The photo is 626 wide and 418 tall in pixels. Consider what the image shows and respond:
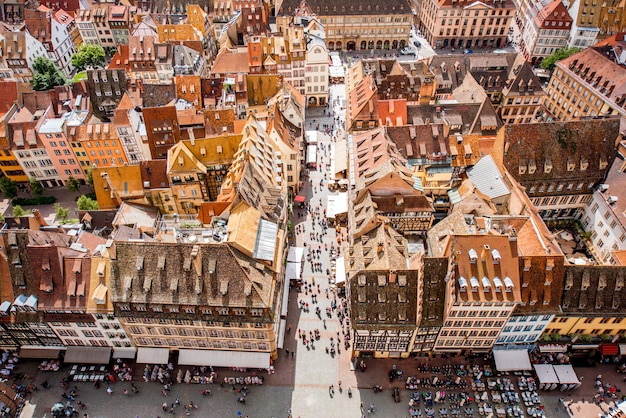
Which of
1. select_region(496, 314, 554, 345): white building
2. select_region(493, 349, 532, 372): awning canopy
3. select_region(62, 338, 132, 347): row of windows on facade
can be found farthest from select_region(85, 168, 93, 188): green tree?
select_region(493, 349, 532, 372): awning canopy

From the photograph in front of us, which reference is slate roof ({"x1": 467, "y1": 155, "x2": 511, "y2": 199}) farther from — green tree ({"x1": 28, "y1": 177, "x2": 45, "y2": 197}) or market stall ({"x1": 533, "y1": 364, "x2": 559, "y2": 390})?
green tree ({"x1": 28, "y1": 177, "x2": 45, "y2": 197})

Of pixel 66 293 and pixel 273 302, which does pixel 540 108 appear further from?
pixel 66 293

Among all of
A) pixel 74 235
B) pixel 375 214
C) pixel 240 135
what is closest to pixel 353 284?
pixel 375 214

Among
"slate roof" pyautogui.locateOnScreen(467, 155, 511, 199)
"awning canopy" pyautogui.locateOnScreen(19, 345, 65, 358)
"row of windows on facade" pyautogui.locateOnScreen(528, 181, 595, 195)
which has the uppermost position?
"slate roof" pyautogui.locateOnScreen(467, 155, 511, 199)

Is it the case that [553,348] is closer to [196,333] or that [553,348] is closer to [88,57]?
[196,333]

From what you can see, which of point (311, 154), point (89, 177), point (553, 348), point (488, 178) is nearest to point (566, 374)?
point (553, 348)

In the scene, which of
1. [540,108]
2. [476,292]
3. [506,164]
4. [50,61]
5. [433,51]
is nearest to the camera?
[476,292]
